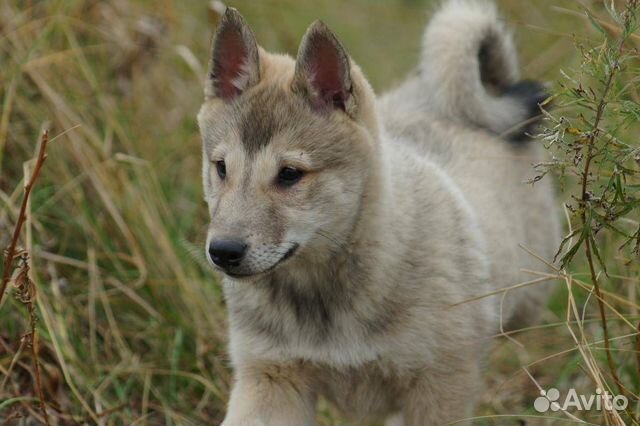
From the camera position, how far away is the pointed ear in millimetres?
3740

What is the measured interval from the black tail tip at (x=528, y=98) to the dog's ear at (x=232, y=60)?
1769 millimetres

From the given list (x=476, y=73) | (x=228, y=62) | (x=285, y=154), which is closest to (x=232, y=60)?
(x=228, y=62)

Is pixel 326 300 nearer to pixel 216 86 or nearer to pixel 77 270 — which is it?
pixel 216 86

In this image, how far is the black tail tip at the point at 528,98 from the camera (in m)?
5.22

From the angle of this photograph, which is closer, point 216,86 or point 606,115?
point 606,115

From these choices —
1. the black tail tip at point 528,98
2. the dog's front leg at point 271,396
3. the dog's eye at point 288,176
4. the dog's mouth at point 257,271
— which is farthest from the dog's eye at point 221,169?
the black tail tip at point 528,98

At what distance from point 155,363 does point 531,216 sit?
6.57 ft

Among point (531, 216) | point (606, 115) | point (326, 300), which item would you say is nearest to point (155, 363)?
point (326, 300)

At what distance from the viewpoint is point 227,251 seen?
3426 mm

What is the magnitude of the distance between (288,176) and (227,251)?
0.40 meters

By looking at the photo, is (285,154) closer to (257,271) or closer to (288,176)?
(288,176)

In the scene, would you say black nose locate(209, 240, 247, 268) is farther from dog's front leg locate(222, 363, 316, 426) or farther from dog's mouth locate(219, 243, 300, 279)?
dog's front leg locate(222, 363, 316, 426)

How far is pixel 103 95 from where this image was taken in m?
5.80

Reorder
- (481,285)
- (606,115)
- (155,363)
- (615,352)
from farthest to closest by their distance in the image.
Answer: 1. (155,363)
2. (615,352)
3. (481,285)
4. (606,115)
